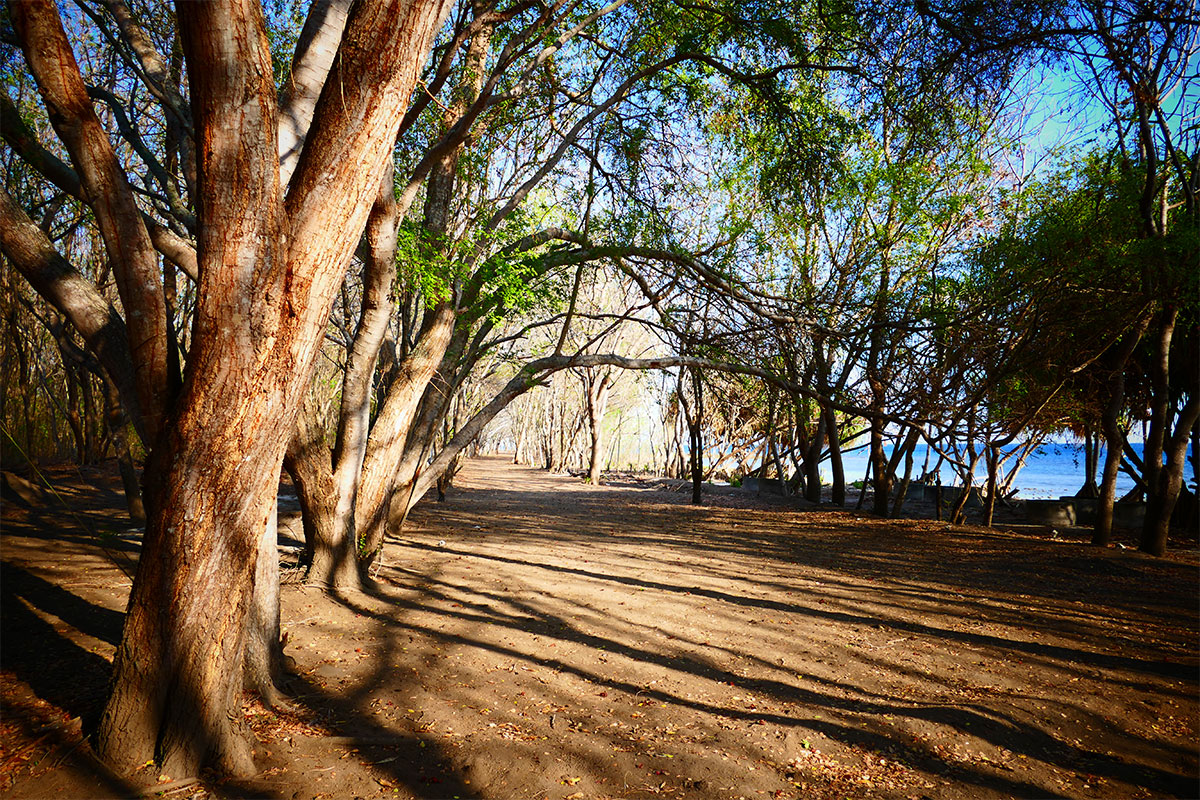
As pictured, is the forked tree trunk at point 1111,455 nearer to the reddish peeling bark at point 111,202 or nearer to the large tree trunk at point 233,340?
the large tree trunk at point 233,340

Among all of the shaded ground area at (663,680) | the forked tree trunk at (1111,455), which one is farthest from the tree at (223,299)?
the forked tree trunk at (1111,455)

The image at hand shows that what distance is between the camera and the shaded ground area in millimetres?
2969

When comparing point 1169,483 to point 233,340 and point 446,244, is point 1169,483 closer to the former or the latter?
point 446,244

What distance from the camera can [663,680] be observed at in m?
4.12

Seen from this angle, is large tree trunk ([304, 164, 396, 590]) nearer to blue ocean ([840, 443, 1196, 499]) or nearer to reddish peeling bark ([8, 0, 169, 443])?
reddish peeling bark ([8, 0, 169, 443])

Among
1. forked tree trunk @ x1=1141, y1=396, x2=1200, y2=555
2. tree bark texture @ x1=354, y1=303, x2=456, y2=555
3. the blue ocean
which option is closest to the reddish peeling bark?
tree bark texture @ x1=354, y1=303, x2=456, y2=555

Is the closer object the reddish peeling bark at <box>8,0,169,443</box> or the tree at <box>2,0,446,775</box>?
the tree at <box>2,0,446,775</box>

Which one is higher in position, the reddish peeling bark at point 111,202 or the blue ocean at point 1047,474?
the blue ocean at point 1047,474

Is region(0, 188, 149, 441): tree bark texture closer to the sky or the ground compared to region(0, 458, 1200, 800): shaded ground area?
closer to the sky

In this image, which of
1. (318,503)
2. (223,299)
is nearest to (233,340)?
(223,299)

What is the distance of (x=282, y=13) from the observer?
23.6 ft

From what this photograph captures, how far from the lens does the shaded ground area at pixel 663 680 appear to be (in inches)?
117

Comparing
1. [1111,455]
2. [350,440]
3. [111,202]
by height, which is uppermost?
[111,202]

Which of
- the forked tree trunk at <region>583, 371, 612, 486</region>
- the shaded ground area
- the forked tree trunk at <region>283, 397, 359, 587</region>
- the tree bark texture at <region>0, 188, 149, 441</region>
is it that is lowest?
the shaded ground area
